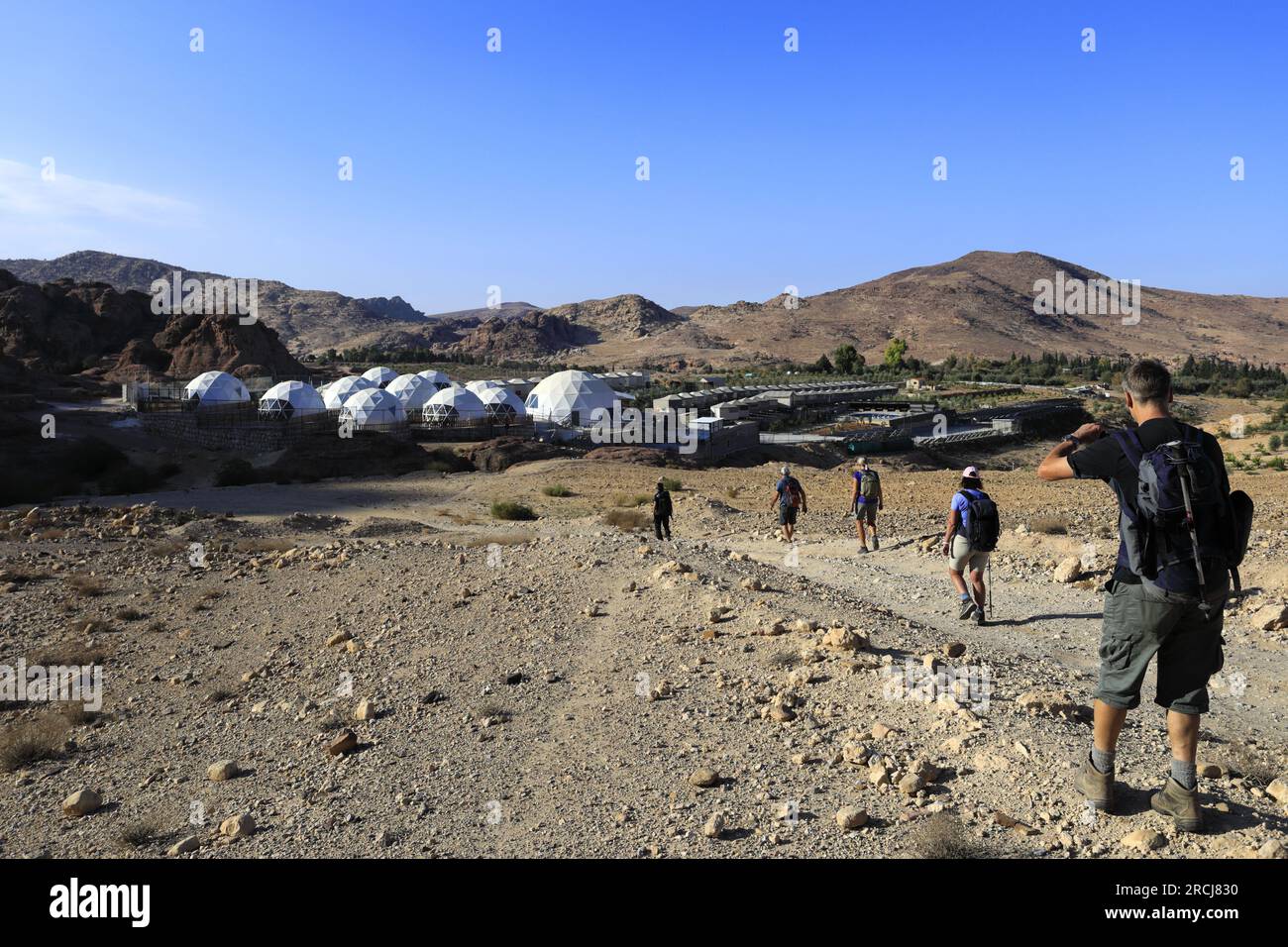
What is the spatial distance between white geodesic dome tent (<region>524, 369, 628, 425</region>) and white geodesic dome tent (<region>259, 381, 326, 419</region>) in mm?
10016

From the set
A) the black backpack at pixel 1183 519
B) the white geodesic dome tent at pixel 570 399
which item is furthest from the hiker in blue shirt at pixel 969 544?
the white geodesic dome tent at pixel 570 399

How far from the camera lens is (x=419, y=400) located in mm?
44562

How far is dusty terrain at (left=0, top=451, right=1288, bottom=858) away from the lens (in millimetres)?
3951

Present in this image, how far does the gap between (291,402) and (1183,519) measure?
42741 millimetres

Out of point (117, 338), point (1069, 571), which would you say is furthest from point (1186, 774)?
point (117, 338)

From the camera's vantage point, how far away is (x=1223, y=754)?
461 centimetres

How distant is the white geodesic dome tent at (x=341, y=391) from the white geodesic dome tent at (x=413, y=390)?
175 centimetres

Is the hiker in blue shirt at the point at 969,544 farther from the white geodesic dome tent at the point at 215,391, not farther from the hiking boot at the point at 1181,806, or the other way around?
the white geodesic dome tent at the point at 215,391

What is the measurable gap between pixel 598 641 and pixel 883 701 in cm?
281

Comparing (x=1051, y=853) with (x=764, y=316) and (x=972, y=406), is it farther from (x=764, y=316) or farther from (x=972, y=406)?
(x=764, y=316)

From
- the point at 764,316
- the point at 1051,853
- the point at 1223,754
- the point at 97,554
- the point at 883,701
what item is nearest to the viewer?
the point at 1051,853

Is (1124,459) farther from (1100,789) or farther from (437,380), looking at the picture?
(437,380)

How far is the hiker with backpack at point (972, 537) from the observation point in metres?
7.91
